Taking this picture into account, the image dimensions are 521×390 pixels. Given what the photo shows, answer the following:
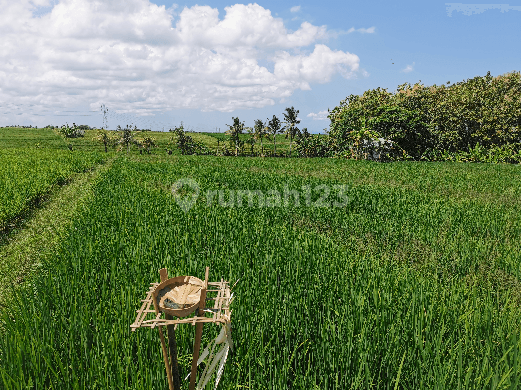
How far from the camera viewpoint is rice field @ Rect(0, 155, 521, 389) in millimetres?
2113

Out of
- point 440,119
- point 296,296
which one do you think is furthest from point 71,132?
point 296,296

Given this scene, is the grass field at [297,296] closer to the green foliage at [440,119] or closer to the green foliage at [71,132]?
the green foliage at [440,119]

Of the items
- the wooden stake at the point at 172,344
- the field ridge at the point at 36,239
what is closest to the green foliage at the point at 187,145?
the field ridge at the point at 36,239

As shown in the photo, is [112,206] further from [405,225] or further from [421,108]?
[421,108]

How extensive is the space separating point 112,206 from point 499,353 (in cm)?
684

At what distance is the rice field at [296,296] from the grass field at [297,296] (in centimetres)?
2

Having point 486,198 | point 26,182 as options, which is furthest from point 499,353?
point 26,182

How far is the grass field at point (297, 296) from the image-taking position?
83.2 inches

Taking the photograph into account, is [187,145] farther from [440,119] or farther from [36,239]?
[36,239]

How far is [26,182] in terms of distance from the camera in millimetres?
10016

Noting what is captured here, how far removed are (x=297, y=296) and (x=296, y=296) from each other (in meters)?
0.02

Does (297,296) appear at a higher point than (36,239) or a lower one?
higher

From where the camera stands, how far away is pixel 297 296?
2.94 meters

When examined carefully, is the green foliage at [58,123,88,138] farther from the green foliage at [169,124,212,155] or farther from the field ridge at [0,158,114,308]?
the field ridge at [0,158,114,308]
